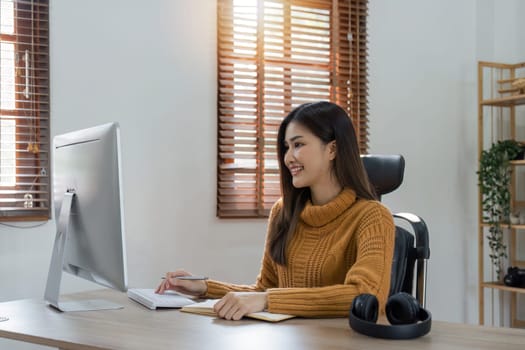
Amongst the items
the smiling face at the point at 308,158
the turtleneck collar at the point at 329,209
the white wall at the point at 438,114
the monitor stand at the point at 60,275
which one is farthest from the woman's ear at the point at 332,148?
the white wall at the point at 438,114

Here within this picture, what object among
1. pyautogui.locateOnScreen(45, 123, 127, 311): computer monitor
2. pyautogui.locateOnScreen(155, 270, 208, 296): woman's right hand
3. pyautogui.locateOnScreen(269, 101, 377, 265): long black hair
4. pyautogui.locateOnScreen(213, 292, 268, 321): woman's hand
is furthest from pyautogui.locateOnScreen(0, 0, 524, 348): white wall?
pyautogui.locateOnScreen(213, 292, 268, 321): woman's hand

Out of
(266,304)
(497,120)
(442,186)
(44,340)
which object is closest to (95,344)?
(44,340)

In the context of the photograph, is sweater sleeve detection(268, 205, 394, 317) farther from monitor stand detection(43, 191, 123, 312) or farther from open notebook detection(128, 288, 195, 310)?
monitor stand detection(43, 191, 123, 312)

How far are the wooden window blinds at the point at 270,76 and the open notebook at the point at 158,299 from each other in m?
1.33

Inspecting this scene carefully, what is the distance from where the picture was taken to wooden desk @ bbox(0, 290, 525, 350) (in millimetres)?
1436

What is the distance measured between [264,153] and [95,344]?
2143 mm

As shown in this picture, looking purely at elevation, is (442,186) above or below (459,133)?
below

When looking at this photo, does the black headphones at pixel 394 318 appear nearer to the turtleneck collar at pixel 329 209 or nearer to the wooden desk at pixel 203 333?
the wooden desk at pixel 203 333

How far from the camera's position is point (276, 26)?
358cm

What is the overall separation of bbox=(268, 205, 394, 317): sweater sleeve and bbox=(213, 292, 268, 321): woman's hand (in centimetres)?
4

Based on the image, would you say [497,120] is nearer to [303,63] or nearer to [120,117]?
[303,63]

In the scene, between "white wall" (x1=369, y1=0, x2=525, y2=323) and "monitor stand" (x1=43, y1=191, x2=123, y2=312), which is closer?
"monitor stand" (x1=43, y1=191, x2=123, y2=312)

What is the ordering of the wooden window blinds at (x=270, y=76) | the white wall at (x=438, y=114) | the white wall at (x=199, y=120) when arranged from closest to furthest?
the white wall at (x=199, y=120) < the wooden window blinds at (x=270, y=76) < the white wall at (x=438, y=114)

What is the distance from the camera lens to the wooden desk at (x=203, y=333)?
144 centimetres
